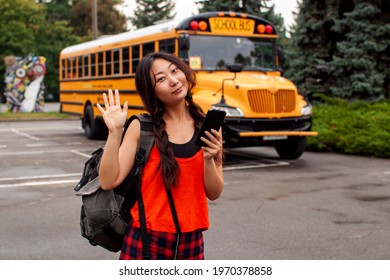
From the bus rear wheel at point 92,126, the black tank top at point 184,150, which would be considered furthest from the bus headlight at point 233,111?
the black tank top at point 184,150

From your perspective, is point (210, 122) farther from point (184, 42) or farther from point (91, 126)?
point (91, 126)

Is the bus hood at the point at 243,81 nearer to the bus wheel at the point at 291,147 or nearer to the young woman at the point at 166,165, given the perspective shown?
the bus wheel at the point at 291,147

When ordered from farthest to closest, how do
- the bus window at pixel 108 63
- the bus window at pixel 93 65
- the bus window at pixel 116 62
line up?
the bus window at pixel 93 65
the bus window at pixel 108 63
the bus window at pixel 116 62

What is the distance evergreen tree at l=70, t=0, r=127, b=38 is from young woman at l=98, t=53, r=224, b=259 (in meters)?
62.7

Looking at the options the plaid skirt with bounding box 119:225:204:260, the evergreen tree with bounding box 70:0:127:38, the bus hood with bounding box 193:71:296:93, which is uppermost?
the evergreen tree with bounding box 70:0:127:38

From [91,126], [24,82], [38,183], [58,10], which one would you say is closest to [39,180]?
[38,183]

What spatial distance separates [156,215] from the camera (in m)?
2.61

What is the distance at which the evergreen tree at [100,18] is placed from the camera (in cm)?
6488

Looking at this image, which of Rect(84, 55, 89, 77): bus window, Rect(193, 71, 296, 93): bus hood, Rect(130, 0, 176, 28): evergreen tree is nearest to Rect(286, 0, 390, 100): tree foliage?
Rect(84, 55, 89, 77): bus window

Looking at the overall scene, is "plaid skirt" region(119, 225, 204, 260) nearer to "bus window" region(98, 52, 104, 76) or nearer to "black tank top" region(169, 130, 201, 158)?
"black tank top" region(169, 130, 201, 158)

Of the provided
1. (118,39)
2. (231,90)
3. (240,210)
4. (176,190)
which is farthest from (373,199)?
(118,39)

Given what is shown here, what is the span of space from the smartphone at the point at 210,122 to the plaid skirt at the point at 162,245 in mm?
410

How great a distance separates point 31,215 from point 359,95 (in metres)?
13.8

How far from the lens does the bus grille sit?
1091cm
